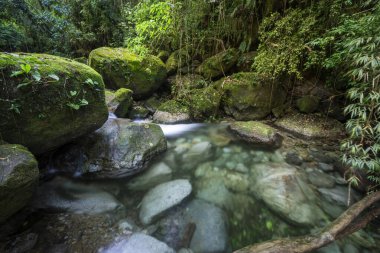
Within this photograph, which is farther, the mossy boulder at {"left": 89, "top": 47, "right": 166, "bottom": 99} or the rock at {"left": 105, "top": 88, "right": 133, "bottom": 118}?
the mossy boulder at {"left": 89, "top": 47, "right": 166, "bottom": 99}

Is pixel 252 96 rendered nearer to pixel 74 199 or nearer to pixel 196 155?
pixel 196 155

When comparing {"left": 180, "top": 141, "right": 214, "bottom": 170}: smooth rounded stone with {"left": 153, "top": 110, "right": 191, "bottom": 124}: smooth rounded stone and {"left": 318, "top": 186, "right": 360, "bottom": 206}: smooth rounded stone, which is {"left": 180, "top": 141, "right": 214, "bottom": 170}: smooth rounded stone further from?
{"left": 318, "top": 186, "right": 360, "bottom": 206}: smooth rounded stone

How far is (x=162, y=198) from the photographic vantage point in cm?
265

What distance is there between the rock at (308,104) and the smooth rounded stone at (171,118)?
2.66 metres

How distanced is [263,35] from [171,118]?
280 cm

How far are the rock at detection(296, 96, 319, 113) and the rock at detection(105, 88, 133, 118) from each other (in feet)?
13.4

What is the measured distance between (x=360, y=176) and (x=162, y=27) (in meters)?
5.18

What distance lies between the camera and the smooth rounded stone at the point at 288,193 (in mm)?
2418

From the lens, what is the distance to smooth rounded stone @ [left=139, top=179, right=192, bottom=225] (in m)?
2.46

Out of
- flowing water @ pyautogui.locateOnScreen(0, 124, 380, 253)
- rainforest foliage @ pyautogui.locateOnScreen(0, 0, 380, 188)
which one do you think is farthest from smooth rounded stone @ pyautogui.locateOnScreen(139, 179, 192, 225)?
rainforest foliage @ pyautogui.locateOnScreen(0, 0, 380, 188)

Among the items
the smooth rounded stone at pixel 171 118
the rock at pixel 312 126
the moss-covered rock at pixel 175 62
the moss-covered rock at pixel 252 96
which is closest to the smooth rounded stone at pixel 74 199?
the smooth rounded stone at pixel 171 118

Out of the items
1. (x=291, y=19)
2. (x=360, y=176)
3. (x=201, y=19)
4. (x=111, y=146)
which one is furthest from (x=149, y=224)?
(x=201, y=19)

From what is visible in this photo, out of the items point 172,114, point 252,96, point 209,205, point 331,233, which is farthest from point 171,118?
point 331,233

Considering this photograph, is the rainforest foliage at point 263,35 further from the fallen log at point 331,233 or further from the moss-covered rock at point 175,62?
the fallen log at point 331,233
